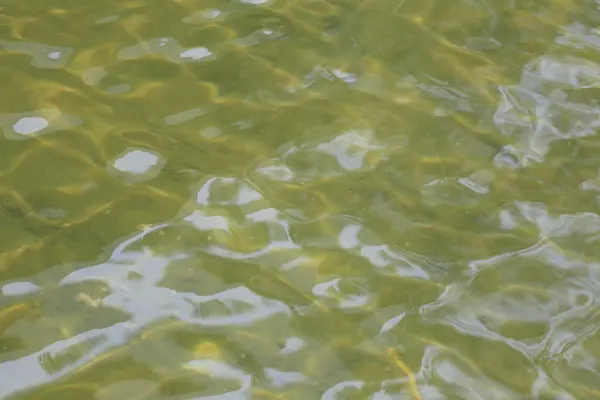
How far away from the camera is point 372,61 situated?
217cm

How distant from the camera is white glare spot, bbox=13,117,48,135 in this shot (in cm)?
183

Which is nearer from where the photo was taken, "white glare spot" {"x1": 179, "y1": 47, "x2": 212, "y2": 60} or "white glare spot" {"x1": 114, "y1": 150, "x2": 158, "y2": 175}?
"white glare spot" {"x1": 114, "y1": 150, "x2": 158, "y2": 175}

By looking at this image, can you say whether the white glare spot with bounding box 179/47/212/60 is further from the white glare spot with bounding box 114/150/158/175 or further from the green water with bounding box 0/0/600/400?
the white glare spot with bounding box 114/150/158/175

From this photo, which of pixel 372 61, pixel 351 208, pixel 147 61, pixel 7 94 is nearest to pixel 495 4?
pixel 372 61

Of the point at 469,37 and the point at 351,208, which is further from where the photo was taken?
the point at 469,37

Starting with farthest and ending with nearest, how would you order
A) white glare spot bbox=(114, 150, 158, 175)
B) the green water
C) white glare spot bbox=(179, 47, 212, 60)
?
white glare spot bbox=(179, 47, 212, 60) → white glare spot bbox=(114, 150, 158, 175) → the green water

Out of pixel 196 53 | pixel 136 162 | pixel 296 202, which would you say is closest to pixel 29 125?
pixel 136 162

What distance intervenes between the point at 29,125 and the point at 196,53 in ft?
1.81

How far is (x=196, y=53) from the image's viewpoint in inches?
83.0

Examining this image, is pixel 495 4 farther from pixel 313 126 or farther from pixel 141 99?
pixel 141 99

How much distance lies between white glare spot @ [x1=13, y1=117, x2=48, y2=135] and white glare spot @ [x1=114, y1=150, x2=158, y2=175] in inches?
9.4

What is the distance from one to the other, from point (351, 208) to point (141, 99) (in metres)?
0.68

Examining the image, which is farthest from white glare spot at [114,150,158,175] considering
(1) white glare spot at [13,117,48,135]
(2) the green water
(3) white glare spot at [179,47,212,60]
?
(3) white glare spot at [179,47,212,60]

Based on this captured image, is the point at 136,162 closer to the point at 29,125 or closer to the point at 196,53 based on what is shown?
the point at 29,125
